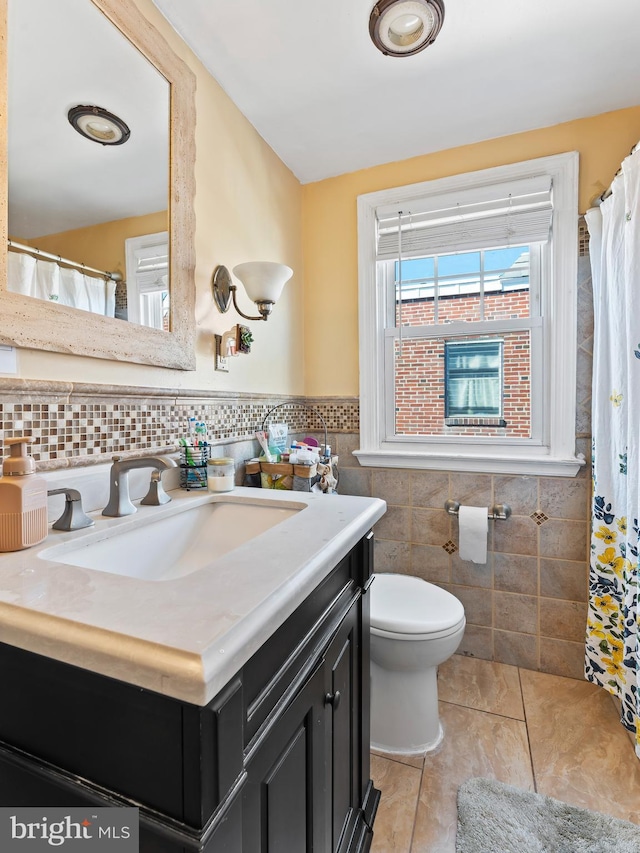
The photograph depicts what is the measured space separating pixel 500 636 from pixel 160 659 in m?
1.90

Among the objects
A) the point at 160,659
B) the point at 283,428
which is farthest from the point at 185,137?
the point at 160,659

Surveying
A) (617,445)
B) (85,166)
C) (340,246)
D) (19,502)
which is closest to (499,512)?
(617,445)

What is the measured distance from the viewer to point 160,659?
41 centimetres

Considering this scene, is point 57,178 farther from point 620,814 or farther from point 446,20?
point 620,814

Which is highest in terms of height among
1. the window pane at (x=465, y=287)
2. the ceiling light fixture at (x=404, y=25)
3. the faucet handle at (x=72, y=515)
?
the ceiling light fixture at (x=404, y=25)

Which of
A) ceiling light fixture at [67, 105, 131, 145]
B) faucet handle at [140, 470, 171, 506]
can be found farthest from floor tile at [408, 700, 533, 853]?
ceiling light fixture at [67, 105, 131, 145]

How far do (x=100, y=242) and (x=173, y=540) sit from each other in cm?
75

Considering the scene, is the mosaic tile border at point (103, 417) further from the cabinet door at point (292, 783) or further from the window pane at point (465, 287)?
the window pane at point (465, 287)

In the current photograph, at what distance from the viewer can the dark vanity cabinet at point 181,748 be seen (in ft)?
1.40

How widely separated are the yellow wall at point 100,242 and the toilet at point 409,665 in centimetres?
132

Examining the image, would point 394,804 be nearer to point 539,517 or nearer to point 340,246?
point 539,517

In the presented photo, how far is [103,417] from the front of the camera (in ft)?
3.40

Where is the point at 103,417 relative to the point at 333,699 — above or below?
above

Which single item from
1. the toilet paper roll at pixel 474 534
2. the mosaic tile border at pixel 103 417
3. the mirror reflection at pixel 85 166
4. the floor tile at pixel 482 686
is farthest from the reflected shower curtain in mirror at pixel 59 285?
the floor tile at pixel 482 686
